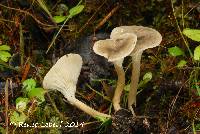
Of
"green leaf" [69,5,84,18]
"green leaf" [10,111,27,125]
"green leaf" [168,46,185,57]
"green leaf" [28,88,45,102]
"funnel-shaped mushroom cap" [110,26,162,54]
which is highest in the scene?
"green leaf" [69,5,84,18]

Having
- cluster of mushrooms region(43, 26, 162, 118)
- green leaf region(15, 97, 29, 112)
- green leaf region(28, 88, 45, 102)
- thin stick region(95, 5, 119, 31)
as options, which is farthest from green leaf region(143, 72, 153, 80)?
green leaf region(15, 97, 29, 112)

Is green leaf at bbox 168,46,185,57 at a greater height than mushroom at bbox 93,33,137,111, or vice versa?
mushroom at bbox 93,33,137,111

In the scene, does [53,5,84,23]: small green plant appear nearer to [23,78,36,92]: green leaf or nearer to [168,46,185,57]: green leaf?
[23,78,36,92]: green leaf

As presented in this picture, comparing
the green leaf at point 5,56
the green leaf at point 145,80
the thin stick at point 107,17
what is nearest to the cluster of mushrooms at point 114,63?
the green leaf at point 145,80

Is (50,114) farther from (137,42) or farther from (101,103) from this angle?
(137,42)

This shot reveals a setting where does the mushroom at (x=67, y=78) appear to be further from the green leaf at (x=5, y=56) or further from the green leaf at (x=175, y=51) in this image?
the green leaf at (x=175, y=51)

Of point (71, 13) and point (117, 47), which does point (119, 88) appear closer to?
point (117, 47)

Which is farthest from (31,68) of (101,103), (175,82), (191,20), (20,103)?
(191,20)

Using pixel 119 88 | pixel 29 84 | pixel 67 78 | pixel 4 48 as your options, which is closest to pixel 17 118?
pixel 29 84
